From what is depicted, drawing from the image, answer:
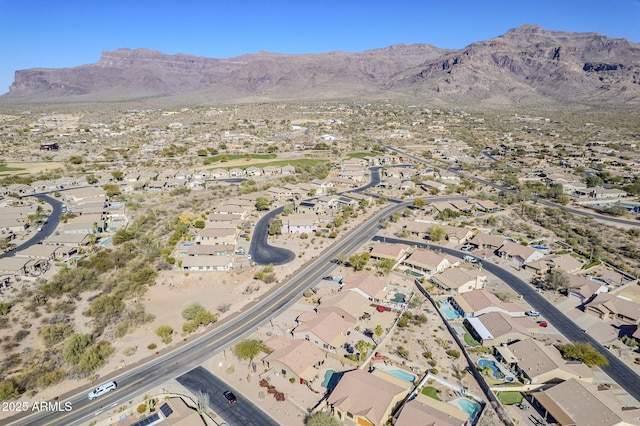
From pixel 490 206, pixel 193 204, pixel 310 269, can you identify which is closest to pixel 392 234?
pixel 310 269

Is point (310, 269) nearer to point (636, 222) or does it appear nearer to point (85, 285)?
point (85, 285)

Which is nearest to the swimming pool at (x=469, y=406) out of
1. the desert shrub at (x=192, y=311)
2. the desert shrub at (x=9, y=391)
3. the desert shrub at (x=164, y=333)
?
the desert shrub at (x=164, y=333)

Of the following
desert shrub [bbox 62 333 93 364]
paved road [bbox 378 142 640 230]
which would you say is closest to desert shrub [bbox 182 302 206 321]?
desert shrub [bbox 62 333 93 364]

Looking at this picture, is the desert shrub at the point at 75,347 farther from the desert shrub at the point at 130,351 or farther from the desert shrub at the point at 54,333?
the desert shrub at the point at 130,351

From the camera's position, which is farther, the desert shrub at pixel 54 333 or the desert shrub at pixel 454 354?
the desert shrub at pixel 54 333

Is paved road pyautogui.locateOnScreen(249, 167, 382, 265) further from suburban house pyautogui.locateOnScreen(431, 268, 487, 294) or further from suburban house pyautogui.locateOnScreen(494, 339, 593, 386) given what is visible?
suburban house pyautogui.locateOnScreen(494, 339, 593, 386)

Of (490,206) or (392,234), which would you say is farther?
(490,206)
